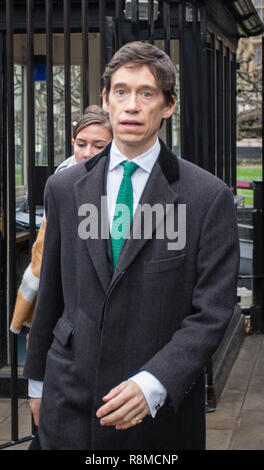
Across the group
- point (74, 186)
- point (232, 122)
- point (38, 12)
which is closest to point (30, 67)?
point (38, 12)

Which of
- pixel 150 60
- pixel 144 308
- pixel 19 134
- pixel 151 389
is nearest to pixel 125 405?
pixel 151 389

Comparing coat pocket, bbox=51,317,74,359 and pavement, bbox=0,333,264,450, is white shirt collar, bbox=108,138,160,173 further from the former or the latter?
pavement, bbox=0,333,264,450

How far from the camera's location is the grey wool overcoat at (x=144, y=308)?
98.5 inches

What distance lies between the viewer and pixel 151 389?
2418mm

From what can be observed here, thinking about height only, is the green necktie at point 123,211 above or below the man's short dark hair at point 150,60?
below

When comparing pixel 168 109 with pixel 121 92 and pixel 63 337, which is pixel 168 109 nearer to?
pixel 121 92

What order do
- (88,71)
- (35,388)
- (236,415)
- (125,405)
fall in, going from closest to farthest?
(125,405), (35,388), (88,71), (236,415)

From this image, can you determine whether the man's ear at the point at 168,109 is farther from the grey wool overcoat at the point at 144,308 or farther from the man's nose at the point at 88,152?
the man's nose at the point at 88,152

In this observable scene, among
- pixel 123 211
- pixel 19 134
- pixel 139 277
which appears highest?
pixel 19 134

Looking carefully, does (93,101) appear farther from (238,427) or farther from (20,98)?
(238,427)

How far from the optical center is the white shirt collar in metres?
2.62

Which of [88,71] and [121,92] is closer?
[121,92]

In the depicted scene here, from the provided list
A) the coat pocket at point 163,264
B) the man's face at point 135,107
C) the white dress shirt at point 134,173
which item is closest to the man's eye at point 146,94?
the man's face at point 135,107

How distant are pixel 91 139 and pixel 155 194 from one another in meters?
1.16
